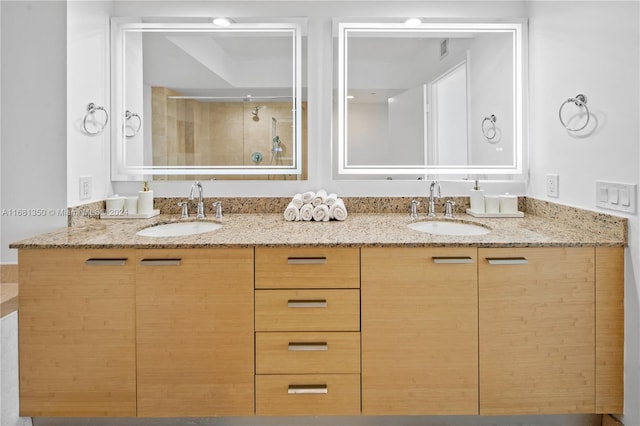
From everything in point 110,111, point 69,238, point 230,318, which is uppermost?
point 110,111

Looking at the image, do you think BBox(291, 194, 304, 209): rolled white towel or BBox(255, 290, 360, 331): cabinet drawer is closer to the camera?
BBox(255, 290, 360, 331): cabinet drawer

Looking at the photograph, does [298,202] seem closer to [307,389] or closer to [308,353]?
[308,353]

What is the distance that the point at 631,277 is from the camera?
59.1 inches

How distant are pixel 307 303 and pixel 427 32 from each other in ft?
5.06

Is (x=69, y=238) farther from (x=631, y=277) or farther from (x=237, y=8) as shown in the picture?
(x=631, y=277)

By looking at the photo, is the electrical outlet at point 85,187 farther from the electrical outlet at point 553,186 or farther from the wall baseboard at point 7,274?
the electrical outlet at point 553,186

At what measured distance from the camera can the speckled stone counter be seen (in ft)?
5.01

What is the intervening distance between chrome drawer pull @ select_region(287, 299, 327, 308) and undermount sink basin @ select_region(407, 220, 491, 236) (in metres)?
0.66

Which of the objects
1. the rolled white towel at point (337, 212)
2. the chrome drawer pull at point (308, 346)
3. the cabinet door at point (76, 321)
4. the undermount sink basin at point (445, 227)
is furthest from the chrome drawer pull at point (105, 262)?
the undermount sink basin at point (445, 227)

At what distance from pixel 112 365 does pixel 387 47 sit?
6.25 ft

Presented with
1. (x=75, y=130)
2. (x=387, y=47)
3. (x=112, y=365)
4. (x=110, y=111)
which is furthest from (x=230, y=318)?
(x=387, y=47)

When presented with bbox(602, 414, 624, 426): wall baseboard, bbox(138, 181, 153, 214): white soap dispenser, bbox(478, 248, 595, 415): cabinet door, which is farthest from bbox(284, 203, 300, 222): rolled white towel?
bbox(602, 414, 624, 426): wall baseboard

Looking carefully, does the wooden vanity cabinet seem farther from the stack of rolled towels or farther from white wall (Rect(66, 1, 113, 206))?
white wall (Rect(66, 1, 113, 206))

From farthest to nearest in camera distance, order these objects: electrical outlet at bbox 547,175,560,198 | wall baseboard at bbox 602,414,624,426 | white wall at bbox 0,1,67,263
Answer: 1. electrical outlet at bbox 547,175,560,198
2. white wall at bbox 0,1,67,263
3. wall baseboard at bbox 602,414,624,426
